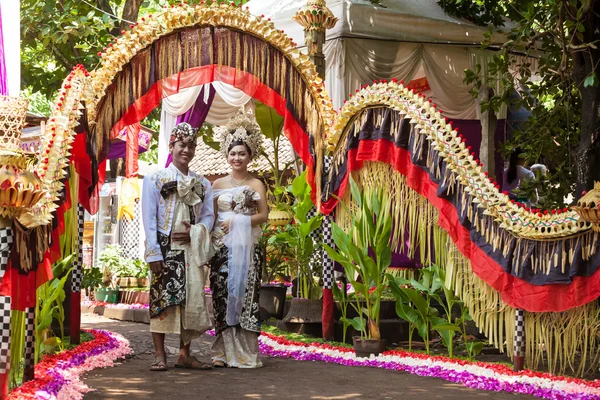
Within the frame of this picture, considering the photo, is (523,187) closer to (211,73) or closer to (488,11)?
(211,73)

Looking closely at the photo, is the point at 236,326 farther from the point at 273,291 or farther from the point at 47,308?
the point at 273,291

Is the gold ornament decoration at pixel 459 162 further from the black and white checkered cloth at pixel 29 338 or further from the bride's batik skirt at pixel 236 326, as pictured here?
the black and white checkered cloth at pixel 29 338

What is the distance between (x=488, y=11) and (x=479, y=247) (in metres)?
6.39

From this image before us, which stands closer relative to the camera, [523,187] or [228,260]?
[228,260]

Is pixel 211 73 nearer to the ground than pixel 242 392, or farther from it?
farther from it

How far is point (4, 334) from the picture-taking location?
4137mm

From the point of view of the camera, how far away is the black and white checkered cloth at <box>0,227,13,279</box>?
4.16 m

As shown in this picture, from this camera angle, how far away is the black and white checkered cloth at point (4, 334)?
4.13 metres

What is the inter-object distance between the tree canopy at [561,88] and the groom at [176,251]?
10.5ft

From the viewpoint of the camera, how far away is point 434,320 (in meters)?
6.80

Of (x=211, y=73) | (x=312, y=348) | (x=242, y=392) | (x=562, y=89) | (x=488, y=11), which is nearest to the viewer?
(x=242, y=392)

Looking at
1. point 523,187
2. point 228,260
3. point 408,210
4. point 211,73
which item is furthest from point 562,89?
point 228,260

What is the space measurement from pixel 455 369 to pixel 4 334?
3.30 meters

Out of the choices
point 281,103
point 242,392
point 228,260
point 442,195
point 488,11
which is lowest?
point 242,392
